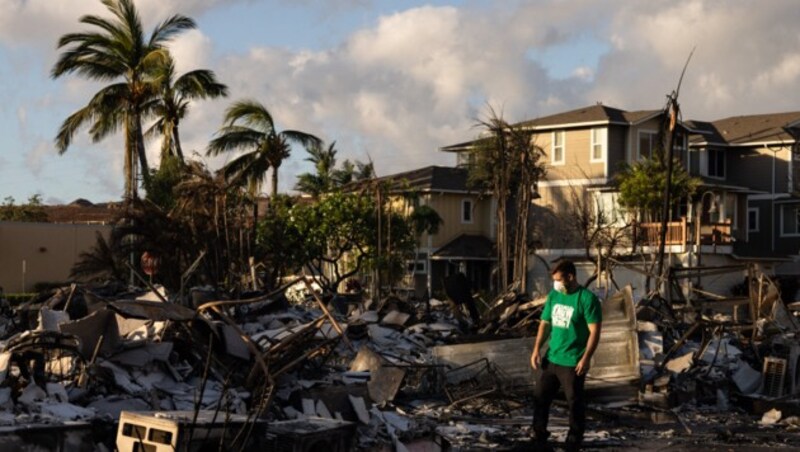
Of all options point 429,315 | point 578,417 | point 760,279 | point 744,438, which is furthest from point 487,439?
point 429,315

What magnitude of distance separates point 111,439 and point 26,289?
4495cm

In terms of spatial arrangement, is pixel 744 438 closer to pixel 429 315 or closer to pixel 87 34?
pixel 429 315

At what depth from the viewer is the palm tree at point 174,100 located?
42.6 metres

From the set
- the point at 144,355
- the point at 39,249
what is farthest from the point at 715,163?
the point at 144,355

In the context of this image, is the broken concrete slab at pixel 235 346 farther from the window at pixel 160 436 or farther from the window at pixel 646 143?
the window at pixel 646 143

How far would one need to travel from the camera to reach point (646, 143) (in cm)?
5009

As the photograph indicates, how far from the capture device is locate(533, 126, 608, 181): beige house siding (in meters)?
49.5

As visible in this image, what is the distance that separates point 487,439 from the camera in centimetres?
1195

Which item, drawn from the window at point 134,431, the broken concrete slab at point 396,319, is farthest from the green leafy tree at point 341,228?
the window at point 134,431

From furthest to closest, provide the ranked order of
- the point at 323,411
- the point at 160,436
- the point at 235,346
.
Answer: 1. the point at 235,346
2. the point at 323,411
3. the point at 160,436

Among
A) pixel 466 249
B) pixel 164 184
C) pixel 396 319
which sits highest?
pixel 164 184

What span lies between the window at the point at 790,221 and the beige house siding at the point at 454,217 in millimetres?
12877

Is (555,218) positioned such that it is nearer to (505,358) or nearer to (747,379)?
(747,379)

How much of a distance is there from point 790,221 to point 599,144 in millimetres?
10279
